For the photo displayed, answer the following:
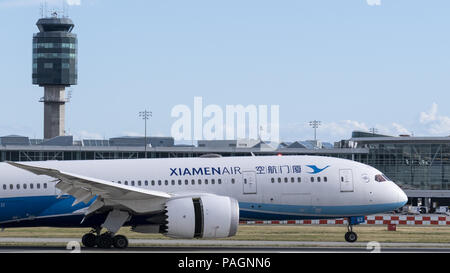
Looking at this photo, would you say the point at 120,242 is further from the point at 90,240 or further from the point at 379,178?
the point at 379,178

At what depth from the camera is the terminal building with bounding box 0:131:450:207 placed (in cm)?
9856

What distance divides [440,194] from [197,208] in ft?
257

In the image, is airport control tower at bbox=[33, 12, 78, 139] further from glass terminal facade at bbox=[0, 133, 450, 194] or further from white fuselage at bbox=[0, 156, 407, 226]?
white fuselage at bbox=[0, 156, 407, 226]

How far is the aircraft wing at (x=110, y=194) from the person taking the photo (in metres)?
25.4

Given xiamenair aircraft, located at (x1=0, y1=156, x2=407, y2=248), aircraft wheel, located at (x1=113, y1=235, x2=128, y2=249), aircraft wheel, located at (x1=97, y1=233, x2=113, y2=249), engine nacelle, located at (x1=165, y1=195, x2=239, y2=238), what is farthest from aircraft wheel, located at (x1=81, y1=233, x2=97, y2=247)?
engine nacelle, located at (x1=165, y1=195, x2=239, y2=238)

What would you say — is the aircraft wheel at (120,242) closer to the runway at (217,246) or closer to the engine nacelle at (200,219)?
the runway at (217,246)

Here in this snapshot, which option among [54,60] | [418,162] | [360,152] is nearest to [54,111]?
[54,60]

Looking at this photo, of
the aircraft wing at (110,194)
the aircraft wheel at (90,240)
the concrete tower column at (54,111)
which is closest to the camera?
the aircraft wing at (110,194)

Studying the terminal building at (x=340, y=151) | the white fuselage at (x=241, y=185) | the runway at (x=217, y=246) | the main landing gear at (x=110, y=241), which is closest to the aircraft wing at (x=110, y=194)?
the main landing gear at (x=110, y=241)

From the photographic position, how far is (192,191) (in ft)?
91.1

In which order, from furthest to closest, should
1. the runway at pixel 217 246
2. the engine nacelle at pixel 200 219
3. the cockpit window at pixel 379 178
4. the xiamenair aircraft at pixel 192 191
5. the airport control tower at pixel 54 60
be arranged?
1. the airport control tower at pixel 54 60
2. the cockpit window at pixel 379 178
3. the xiamenair aircraft at pixel 192 191
4. the runway at pixel 217 246
5. the engine nacelle at pixel 200 219

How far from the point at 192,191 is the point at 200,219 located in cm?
260

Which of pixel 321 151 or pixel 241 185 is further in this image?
pixel 321 151

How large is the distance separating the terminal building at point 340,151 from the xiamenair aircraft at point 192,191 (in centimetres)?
6018
